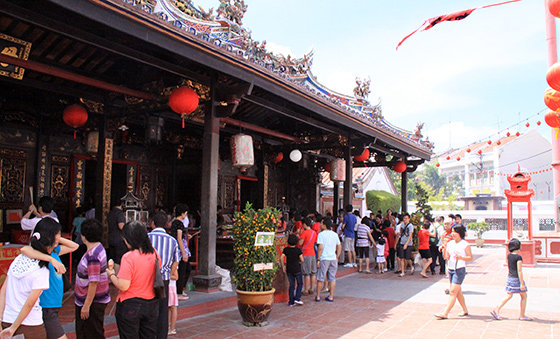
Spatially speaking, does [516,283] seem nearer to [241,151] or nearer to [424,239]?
[424,239]

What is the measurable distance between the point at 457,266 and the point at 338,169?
5.68m

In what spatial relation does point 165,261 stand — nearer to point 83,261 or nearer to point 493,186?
point 83,261

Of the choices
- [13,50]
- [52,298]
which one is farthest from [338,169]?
[52,298]

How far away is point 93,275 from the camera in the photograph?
3467 millimetres

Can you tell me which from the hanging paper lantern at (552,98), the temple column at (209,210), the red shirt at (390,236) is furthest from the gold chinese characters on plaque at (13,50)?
the red shirt at (390,236)

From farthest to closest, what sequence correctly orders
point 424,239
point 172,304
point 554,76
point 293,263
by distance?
1. point 424,239
2. point 293,263
3. point 554,76
4. point 172,304

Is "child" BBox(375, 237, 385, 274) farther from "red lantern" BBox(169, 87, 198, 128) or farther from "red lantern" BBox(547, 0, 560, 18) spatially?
"red lantern" BBox(547, 0, 560, 18)

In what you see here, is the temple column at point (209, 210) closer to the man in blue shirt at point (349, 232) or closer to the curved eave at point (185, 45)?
the curved eave at point (185, 45)

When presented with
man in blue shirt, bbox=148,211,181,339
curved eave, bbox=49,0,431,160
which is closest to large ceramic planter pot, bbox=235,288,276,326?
→ man in blue shirt, bbox=148,211,181,339

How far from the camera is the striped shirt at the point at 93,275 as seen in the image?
3473 millimetres

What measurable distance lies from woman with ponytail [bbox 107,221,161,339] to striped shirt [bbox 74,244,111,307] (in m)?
0.32

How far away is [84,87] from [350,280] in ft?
21.5

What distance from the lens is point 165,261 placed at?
4250 mm

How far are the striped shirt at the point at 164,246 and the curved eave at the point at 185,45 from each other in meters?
2.23
